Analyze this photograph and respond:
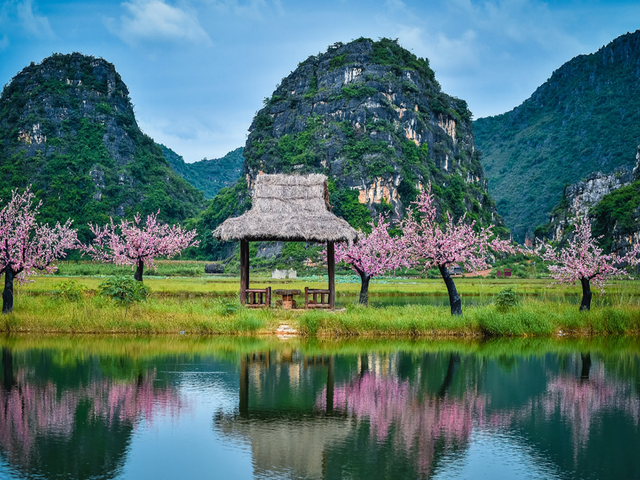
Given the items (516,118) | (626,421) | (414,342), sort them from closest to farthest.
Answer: (626,421) < (414,342) < (516,118)

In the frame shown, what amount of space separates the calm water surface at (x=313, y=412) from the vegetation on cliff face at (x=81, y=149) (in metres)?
92.4

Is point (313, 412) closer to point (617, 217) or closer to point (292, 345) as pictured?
point (292, 345)

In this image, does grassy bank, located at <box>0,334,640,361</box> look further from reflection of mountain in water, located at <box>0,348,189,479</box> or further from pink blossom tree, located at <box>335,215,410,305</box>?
pink blossom tree, located at <box>335,215,410,305</box>

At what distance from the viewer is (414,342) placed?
1833 centimetres

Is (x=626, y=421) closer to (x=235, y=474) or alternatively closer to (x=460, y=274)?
(x=235, y=474)

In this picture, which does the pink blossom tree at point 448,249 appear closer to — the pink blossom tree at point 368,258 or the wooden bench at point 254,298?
the pink blossom tree at point 368,258

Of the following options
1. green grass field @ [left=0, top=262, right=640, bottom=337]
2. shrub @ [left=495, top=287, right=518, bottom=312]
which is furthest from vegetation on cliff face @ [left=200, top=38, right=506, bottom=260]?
green grass field @ [left=0, top=262, right=640, bottom=337]

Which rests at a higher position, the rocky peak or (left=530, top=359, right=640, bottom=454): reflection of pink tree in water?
the rocky peak

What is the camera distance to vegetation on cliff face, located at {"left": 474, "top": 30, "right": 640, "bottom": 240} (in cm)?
13925

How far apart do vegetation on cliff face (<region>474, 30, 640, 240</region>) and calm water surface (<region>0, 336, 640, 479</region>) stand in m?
128

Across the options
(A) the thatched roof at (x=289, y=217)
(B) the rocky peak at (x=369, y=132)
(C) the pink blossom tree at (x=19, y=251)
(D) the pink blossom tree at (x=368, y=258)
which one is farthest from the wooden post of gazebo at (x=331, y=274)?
(B) the rocky peak at (x=369, y=132)

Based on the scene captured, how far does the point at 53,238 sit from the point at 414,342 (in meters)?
13.0

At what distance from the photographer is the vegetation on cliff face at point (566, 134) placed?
457 ft

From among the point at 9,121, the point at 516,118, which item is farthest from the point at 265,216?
the point at 516,118
